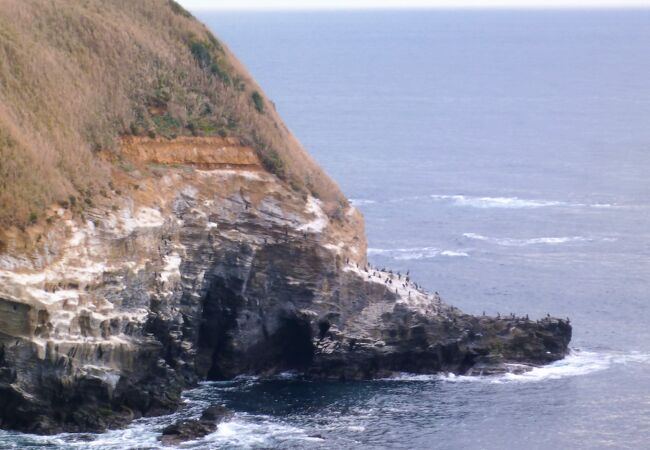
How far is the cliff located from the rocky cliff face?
76 mm

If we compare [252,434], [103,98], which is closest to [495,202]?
[103,98]

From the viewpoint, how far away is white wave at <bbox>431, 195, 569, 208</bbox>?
391 ft

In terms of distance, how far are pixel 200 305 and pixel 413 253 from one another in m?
29.5

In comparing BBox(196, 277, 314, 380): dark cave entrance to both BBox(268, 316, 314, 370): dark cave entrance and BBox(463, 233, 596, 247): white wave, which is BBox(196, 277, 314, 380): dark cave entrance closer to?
BBox(268, 316, 314, 370): dark cave entrance

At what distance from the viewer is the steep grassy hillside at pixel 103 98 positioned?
70.8 m

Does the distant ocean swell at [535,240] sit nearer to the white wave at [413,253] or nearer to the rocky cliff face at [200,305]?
the white wave at [413,253]

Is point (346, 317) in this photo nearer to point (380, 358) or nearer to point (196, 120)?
point (380, 358)

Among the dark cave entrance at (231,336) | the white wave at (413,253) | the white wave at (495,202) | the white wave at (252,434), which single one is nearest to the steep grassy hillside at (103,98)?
the dark cave entrance at (231,336)

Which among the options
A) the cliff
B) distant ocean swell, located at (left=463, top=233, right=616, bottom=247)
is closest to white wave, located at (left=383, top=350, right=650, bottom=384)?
the cliff

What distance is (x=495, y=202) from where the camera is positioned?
395ft

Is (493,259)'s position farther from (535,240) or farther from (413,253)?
(535,240)

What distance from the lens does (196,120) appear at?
264ft

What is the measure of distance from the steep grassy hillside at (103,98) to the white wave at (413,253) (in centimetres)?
1675

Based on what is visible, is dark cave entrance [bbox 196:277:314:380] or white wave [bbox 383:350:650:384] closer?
dark cave entrance [bbox 196:277:314:380]
